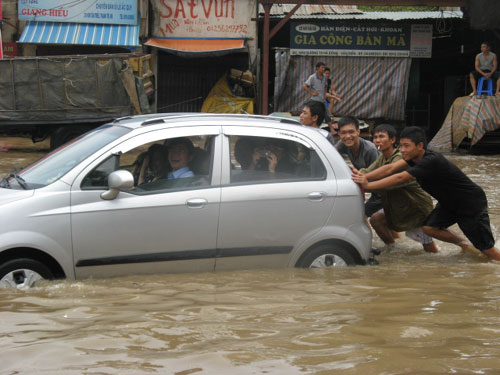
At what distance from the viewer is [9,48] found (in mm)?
20609

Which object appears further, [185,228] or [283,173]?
[283,173]

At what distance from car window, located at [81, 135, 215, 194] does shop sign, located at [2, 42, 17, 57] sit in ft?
53.3

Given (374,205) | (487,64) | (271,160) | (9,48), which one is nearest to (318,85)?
(487,64)

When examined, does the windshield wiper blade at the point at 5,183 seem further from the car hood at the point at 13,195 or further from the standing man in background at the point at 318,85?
the standing man in background at the point at 318,85

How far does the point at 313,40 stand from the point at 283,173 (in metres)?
15.5

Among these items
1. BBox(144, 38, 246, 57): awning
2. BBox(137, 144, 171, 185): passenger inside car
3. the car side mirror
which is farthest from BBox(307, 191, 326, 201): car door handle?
BBox(144, 38, 246, 57): awning

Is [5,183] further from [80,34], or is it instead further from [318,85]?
[80,34]

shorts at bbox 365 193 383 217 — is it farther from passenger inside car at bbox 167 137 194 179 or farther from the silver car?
passenger inside car at bbox 167 137 194 179

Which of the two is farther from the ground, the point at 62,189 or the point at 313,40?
the point at 313,40

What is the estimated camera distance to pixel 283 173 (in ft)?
19.4

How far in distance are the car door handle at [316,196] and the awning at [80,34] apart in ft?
50.3

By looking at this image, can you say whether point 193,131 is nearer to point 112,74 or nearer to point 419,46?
point 112,74

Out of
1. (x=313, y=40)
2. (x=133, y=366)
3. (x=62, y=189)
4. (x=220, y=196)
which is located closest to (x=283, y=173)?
(x=220, y=196)

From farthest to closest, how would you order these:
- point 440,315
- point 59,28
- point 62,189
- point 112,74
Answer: point 59,28
point 112,74
point 62,189
point 440,315
